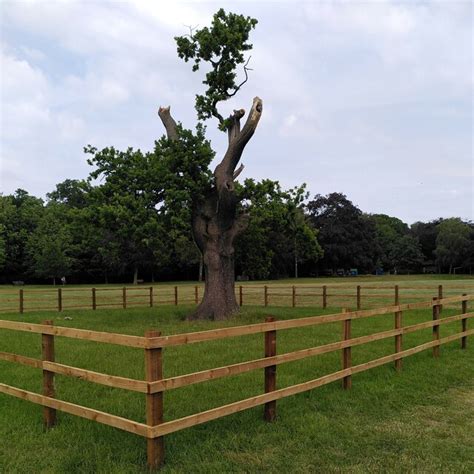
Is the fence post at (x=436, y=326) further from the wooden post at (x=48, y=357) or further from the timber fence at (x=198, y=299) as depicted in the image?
the timber fence at (x=198, y=299)

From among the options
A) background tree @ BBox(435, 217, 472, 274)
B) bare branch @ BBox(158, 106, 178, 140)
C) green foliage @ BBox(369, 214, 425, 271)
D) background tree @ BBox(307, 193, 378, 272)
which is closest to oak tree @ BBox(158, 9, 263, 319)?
bare branch @ BBox(158, 106, 178, 140)

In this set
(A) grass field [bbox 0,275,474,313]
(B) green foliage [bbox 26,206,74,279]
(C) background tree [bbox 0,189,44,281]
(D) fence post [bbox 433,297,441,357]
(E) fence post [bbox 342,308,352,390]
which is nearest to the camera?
(E) fence post [bbox 342,308,352,390]

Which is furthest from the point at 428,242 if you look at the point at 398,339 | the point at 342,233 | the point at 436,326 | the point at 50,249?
the point at 398,339

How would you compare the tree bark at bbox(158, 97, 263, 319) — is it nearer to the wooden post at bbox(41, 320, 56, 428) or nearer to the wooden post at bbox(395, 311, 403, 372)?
the wooden post at bbox(395, 311, 403, 372)

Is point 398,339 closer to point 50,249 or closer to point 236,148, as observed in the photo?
point 236,148

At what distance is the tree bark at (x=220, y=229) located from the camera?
657 inches

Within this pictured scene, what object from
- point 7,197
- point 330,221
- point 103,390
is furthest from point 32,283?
point 103,390

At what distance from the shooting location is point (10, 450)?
488cm

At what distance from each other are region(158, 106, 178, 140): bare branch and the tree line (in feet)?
4.91

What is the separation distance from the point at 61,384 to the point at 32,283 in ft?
220

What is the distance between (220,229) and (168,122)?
4372mm

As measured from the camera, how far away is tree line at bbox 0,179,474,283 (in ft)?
54.9

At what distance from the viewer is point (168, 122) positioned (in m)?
18.0

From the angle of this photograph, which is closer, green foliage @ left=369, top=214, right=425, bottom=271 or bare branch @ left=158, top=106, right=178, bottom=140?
bare branch @ left=158, top=106, right=178, bottom=140
